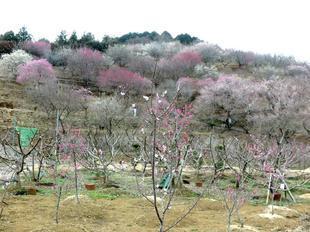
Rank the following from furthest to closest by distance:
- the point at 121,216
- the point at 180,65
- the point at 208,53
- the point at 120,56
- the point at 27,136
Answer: the point at 208,53
the point at 120,56
the point at 180,65
the point at 27,136
the point at 121,216

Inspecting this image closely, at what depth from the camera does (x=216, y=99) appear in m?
49.5

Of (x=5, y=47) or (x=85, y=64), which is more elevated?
(x=5, y=47)

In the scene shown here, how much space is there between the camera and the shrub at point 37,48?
69.9 metres

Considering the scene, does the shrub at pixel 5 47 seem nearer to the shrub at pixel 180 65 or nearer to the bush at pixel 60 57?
the bush at pixel 60 57

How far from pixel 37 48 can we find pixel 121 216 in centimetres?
5937

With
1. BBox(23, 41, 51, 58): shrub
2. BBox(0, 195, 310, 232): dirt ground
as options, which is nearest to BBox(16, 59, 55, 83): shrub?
BBox(23, 41, 51, 58): shrub

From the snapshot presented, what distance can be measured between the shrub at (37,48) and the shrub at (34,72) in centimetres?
1265

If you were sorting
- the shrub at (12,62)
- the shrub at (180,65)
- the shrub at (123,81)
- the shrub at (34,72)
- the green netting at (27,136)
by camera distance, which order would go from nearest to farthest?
the green netting at (27,136)
the shrub at (34,72)
the shrub at (123,81)
the shrub at (12,62)
the shrub at (180,65)

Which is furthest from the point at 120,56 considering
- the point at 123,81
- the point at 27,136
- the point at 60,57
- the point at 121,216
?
the point at 121,216

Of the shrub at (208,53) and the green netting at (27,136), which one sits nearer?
the green netting at (27,136)

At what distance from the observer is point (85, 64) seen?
62.7 m

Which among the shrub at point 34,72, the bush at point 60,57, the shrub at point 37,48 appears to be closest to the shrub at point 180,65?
the bush at point 60,57

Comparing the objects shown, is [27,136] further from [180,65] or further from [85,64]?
[180,65]

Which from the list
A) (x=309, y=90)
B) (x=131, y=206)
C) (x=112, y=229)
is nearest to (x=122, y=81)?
(x=309, y=90)
